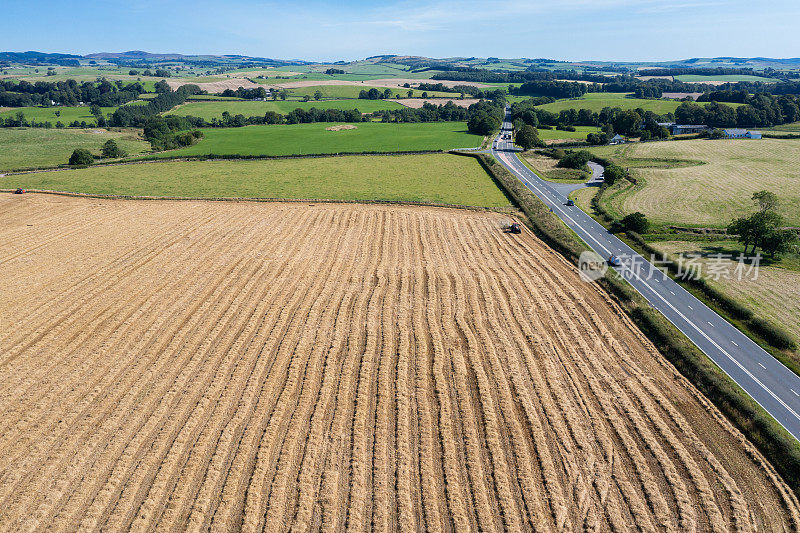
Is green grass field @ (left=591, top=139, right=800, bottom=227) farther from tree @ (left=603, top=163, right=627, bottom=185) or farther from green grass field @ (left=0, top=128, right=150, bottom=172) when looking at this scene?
green grass field @ (left=0, top=128, right=150, bottom=172)

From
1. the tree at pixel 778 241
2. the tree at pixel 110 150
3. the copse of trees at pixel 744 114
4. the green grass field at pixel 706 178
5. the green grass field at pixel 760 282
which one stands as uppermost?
the copse of trees at pixel 744 114

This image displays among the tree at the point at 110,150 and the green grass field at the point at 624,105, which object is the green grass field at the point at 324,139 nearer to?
the tree at the point at 110,150

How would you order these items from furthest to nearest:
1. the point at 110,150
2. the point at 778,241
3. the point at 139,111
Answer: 1. the point at 139,111
2. the point at 110,150
3. the point at 778,241

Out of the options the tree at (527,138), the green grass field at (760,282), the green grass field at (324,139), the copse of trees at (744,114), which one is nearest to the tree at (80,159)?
the green grass field at (324,139)

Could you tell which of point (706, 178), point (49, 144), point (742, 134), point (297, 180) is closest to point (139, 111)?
point (49, 144)

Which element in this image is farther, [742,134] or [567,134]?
[567,134]


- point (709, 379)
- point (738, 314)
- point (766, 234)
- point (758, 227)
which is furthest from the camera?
point (758, 227)

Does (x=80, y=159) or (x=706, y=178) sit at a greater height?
(x=80, y=159)

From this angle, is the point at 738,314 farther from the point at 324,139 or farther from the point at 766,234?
the point at 324,139
